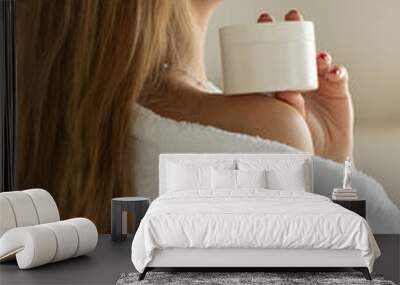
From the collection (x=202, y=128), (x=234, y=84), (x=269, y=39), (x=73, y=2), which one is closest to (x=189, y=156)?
(x=202, y=128)

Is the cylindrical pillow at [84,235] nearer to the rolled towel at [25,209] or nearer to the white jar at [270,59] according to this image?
the rolled towel at [25,209]

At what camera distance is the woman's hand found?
701 cm

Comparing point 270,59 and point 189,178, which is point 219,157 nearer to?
point 189,178

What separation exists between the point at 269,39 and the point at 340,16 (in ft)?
2.40

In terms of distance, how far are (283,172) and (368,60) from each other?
140cm

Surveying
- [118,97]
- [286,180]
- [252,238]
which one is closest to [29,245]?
[252,238]

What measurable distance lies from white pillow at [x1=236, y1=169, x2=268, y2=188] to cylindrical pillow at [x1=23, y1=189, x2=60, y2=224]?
158 centimetres

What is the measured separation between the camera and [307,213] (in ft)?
16.4

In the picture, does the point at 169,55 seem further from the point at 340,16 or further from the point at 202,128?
the point at 340,16

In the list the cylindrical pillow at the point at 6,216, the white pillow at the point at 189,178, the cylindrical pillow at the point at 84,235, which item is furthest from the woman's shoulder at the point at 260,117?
the cylindrical pillow at the point at 6,216

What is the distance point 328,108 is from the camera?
23.1 ft

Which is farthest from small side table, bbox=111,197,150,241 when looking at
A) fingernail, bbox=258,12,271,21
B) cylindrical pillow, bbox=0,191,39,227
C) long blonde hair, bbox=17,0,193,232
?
fingernail, bbox=258,12,271,21

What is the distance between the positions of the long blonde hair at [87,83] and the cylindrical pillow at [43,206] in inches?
43.4

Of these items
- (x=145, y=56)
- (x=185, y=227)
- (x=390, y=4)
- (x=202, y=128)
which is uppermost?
(x=390, y=4)
